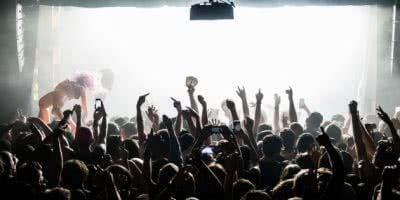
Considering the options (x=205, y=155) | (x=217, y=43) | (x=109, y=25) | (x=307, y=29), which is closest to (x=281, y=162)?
(x=205, y=155)

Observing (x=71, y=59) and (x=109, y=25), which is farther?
(x=109, y=25)

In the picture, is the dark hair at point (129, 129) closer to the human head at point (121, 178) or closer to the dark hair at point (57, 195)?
the human head at point (121, 178)

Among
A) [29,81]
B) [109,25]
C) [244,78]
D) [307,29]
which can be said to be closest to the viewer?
[29,81]

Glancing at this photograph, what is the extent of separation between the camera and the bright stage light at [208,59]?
82.1 feet

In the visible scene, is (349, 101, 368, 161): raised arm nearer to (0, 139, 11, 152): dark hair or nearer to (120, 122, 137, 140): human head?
(120, 122, 137, 140): human head

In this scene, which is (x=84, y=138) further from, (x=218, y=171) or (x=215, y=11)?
(x=215, y=11)

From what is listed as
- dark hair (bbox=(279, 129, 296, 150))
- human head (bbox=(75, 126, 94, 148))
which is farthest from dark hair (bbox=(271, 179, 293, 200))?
human head (bbox=(75, 126, 94, 148))

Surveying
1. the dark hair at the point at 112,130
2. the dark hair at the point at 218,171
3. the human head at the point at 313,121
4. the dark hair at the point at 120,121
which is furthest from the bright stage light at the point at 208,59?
the dark hair at the point at 218,171

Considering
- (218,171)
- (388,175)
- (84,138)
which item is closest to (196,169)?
(218,171)

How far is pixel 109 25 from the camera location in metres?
29.8

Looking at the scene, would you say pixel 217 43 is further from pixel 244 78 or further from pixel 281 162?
pixel 281 162

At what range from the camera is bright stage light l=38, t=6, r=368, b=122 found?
25.0 meters

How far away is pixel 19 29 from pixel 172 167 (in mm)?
7582

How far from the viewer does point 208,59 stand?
27.8m
